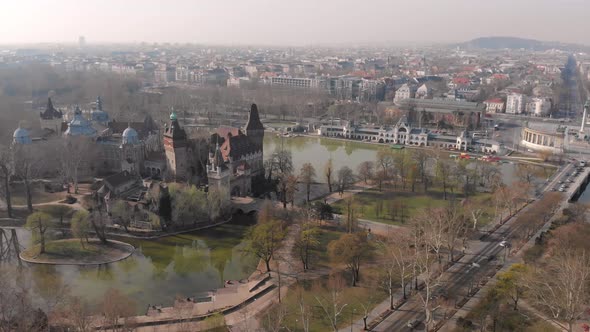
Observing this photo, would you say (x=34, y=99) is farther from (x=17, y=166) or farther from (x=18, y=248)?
(x=18, y=248)

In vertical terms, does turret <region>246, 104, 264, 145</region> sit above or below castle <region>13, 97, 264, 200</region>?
above

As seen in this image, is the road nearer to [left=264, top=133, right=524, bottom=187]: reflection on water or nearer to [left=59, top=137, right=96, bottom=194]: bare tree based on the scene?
[left=264, top=133, right=524, bottom=187]: reflection on water

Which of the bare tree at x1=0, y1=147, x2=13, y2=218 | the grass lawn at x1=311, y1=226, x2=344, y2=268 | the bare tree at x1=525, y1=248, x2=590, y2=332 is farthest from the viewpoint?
the bare tree at x1=0, y1=147, x2=13, y2=218

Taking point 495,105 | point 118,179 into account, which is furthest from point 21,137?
point 495,105

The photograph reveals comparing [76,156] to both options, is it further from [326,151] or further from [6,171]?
[326,151]

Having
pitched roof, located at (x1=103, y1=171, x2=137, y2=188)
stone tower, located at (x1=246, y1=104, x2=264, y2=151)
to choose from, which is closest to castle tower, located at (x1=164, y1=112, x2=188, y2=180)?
pitched roof, located at (x1=103, y1=171, x2=137, y2=188)

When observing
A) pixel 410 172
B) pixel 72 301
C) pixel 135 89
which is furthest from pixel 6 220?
pixel 135 89
